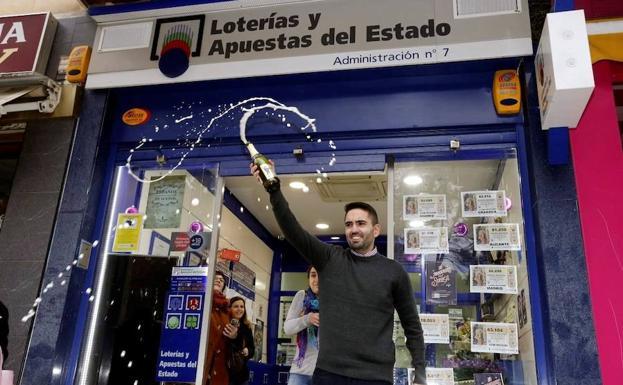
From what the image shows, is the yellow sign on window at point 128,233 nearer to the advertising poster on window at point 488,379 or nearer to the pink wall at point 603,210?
the advertising poster on window at point 488,379

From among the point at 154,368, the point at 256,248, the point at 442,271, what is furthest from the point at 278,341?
the point at 442,271

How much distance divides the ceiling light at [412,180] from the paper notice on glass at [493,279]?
0.67m

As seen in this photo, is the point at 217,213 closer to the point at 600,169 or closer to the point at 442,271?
the point at 442,271

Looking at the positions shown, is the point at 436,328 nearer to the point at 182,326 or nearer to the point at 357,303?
the point at 357,303

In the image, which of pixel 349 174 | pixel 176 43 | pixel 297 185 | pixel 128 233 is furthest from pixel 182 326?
pixel 297 185

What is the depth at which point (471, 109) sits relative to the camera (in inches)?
148

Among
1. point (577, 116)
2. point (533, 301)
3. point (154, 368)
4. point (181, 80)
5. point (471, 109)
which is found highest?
point (181, 80)

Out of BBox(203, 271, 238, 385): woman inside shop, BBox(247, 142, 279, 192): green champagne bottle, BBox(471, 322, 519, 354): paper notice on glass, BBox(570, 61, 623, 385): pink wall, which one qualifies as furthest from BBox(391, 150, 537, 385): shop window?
BBox(247, 142, 279, 192): green champagne bottle

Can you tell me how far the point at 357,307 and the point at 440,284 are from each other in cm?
144

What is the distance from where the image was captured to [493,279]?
11.4 feet

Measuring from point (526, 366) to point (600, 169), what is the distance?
4.09ft

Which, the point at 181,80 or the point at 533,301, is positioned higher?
the point at 181,80

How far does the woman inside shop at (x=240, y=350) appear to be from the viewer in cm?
450

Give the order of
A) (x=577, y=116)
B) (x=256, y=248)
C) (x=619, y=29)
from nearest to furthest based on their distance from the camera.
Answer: (x=577, y=116) < (x=619, y=29) < (x=256, y=248)
